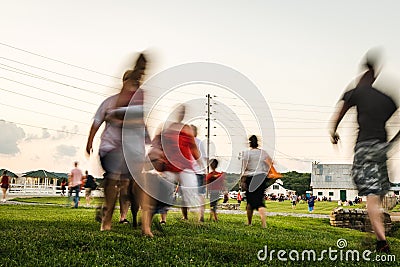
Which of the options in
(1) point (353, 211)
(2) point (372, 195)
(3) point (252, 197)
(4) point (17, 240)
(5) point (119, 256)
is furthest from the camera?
(1) point (353, 211)

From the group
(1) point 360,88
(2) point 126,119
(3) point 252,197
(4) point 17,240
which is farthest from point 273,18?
(4) point 17,240

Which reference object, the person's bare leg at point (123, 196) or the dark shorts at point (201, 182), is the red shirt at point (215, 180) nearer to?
the dark shorts at point (201, 182)

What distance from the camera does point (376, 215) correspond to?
19.3 ft

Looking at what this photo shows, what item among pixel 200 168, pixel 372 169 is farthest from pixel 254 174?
pixel 372 169

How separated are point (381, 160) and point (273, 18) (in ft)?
16.4

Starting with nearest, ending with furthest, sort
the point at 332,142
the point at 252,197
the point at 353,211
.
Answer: the point at 332,142
the point at 252,197
the point at 353,211

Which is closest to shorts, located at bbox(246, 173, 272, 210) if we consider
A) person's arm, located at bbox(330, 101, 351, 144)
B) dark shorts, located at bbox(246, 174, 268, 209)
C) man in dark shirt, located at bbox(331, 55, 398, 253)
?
dark shorts, located at bbox(246, 174, 268, 209)

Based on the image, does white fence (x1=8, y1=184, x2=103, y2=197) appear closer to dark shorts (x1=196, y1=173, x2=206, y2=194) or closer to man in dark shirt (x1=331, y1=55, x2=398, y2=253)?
dark shorts (x1=196, y1=173, x2=206, y2=194)

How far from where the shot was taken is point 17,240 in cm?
514

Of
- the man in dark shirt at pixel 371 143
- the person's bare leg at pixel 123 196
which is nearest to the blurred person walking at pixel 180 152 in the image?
the person's bare leg at pixel 123 196

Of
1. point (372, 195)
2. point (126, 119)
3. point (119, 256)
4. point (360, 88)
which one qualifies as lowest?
point (119, 256)

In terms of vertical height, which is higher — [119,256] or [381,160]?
[381,160]

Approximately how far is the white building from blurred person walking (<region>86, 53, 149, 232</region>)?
109 meters

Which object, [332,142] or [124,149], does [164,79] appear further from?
[332,142]
